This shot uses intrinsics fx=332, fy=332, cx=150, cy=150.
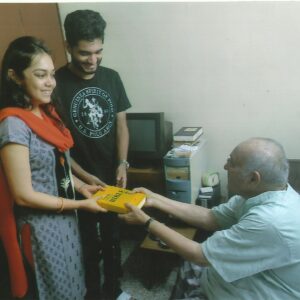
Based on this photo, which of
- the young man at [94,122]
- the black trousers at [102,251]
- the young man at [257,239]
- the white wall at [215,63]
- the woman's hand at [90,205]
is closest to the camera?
the young man at [257,239]

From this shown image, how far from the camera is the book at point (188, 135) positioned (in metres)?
2.05

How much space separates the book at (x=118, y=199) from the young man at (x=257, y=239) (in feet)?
0.60

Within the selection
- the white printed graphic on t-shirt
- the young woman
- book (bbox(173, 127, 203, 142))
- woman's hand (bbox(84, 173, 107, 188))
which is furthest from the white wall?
the young woman

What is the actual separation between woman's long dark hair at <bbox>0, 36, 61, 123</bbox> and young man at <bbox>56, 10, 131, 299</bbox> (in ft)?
1.03

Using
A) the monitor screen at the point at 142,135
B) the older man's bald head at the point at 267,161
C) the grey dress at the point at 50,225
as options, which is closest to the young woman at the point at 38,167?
the grey dress at the point at 50,225

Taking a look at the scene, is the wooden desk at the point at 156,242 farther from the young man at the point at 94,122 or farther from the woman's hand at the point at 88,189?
the woman's hand at the point at 88,189

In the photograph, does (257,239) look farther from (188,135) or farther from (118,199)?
(188,135)

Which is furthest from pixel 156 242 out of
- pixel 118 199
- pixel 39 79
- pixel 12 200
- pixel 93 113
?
pixel 39 79

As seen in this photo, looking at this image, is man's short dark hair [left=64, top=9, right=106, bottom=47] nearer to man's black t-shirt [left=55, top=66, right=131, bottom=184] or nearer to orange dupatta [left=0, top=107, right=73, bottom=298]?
man's black t-shirt [left=55, top=66, right=131, bottom=184]

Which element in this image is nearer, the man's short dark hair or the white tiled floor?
the man's short dark hair

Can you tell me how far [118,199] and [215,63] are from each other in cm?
124

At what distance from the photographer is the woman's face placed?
1174 mm

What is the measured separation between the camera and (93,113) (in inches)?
67.2

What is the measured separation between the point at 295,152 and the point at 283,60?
0.59m
